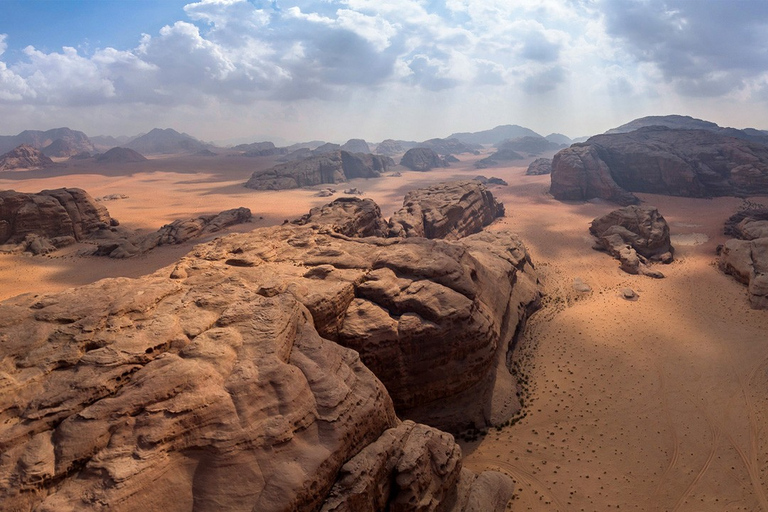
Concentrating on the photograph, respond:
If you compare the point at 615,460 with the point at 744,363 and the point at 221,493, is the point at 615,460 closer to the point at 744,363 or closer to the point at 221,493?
the point at 744,363

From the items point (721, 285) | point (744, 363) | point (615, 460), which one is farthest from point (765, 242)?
point (615, 460)

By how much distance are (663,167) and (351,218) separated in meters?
49.7

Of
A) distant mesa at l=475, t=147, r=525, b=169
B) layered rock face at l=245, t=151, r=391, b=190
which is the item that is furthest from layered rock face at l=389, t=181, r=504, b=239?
A: distant mesa at l=475, t=147, r=525, b=169

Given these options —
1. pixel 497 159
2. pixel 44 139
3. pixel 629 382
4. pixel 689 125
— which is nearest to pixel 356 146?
pixel 497 159

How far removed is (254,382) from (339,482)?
2.88m

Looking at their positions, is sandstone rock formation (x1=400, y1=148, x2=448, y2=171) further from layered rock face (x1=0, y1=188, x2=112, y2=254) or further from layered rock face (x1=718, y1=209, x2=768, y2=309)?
layered rock face (x1=0, y1=188, x2=112, y2=254)

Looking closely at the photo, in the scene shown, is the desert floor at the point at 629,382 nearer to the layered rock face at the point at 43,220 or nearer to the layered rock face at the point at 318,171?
the layered rock face at the point at 43,220

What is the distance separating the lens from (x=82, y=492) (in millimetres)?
6688

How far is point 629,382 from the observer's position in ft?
56.5

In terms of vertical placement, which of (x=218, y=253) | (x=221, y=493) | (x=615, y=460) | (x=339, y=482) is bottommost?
(x=615, y=460)

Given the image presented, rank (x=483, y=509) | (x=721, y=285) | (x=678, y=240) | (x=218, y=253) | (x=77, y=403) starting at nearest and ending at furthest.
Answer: (x=77, y=403), (x=483, y=509), (x=218, y=253), (x=721, y=285), (x=678, y=240)

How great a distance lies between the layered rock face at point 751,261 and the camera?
22.7 m

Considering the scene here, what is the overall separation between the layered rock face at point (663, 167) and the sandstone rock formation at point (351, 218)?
124ft

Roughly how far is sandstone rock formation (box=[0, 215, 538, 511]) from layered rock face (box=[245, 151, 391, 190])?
6086cm
